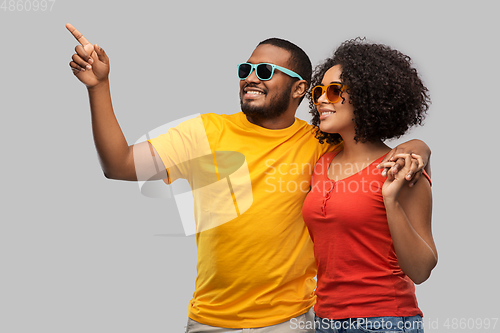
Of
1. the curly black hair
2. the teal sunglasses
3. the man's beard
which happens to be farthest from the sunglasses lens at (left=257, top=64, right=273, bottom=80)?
the curly black hair

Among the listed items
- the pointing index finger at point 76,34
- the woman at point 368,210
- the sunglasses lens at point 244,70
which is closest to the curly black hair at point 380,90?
the woman at point 368,210

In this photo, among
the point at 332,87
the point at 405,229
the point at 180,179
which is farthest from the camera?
the point at 180,179

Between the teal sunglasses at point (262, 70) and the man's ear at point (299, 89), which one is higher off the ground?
the teal sunglasses at point (262, 70)

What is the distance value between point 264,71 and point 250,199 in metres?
0.93

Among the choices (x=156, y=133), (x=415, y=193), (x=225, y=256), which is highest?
(x=156, y=133)

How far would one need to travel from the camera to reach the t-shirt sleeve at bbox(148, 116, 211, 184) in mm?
3742

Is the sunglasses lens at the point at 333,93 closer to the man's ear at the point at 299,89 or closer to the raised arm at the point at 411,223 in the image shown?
the man's ear at the point at 299,89

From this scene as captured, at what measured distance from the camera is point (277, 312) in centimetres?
366

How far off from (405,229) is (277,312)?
108 centimetres

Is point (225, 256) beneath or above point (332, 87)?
beneath

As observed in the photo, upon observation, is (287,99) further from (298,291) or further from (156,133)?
(298,291)

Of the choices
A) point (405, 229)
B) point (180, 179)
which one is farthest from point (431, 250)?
point (180, 179)

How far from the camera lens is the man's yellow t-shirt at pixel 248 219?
3.65 metres

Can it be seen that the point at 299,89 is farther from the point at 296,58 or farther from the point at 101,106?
the point at 101,106
